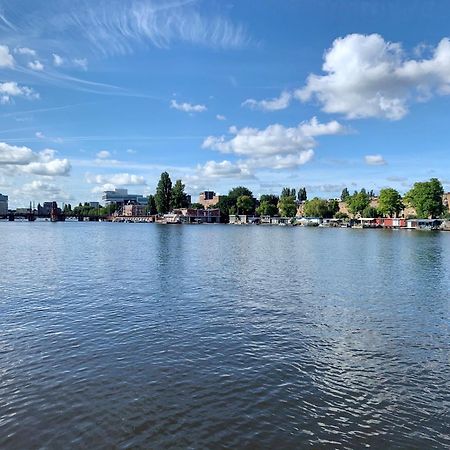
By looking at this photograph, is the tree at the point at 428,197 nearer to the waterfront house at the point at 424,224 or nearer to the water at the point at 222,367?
the waterfront house at the point at 424,224

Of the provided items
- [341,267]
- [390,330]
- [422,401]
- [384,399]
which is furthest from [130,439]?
[341,267]

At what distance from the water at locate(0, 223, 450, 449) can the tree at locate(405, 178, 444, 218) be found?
537 feet

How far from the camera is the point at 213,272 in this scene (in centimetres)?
4288

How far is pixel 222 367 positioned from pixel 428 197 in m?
186

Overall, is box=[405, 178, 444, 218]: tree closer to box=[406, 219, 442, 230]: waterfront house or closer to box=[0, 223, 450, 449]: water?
box=[406, 219, 442, 230]: waterfront house

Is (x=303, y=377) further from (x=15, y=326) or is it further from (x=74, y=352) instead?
(x=15, y=326)

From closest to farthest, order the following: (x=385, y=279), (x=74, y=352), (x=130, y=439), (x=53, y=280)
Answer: (x=130, y=439)
(x=74, y=352)
(x=53, y=280)
(x=385, y=279)

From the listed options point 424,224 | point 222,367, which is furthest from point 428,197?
point 222,367

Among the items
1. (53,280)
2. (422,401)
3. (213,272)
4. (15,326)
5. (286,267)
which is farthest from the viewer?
(286,267)

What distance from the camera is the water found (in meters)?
11.5

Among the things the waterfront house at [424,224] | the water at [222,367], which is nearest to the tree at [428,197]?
the waterfront house at [424,224]

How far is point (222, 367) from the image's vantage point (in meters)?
16.1

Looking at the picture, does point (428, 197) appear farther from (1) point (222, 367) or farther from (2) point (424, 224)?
(1) point (222, 367)

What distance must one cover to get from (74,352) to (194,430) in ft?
26.9
